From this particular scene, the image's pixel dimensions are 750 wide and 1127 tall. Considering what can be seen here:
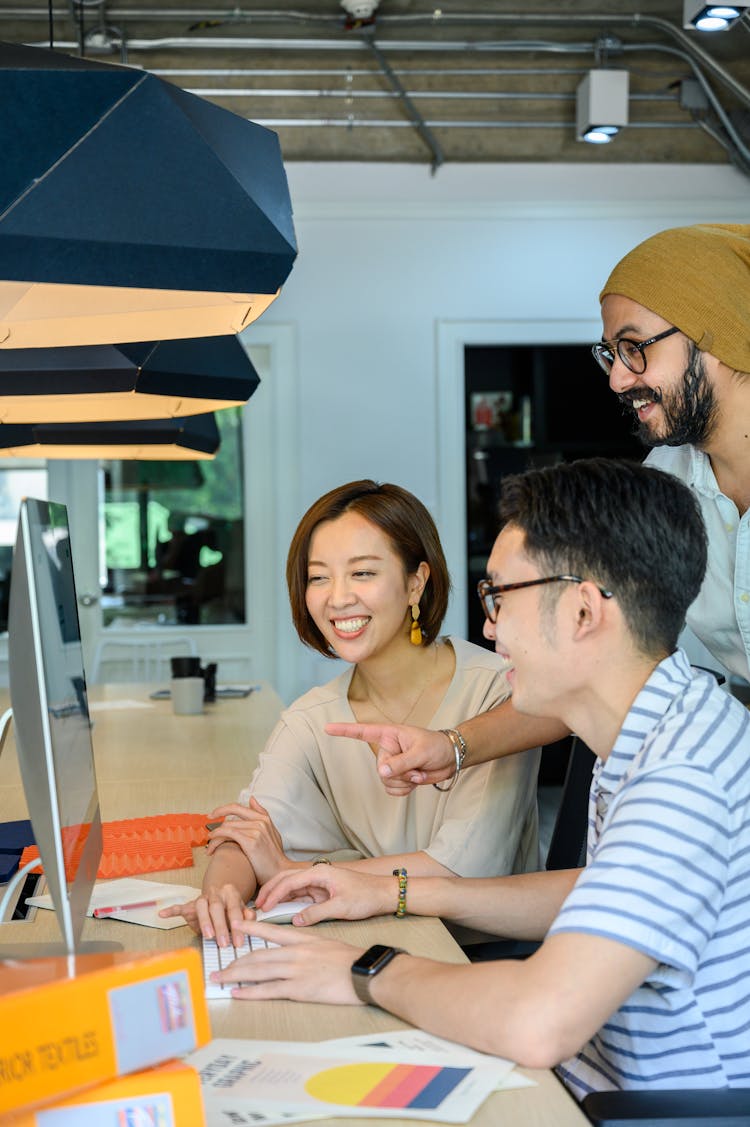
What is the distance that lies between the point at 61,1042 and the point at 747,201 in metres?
5.93

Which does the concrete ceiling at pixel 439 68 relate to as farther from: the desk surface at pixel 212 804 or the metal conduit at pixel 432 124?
the desk surface at pixel 212 804

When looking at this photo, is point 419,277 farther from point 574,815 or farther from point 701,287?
point 574,815

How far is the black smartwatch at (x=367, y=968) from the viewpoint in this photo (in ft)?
4.18

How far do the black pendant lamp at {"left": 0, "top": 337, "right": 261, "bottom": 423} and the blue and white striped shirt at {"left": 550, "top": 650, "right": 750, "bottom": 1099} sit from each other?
1.51 meters

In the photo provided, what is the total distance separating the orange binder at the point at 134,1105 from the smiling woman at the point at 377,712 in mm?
909

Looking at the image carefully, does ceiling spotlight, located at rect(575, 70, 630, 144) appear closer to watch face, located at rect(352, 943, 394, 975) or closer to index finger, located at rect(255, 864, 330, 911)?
index finger, located at rect(255, 864, 330, 911)

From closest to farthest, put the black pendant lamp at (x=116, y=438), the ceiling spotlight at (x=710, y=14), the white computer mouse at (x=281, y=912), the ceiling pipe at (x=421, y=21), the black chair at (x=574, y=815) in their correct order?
the white computer mouse at (x=281, y=912)
the black chair at (x=574, y=815)
the black pendant lamp at (x=116, y=438)
the ceiling spotlight at (x=710, y=14)
the ceiling pipe at (x=421, y=21)

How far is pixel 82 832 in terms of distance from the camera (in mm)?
1282

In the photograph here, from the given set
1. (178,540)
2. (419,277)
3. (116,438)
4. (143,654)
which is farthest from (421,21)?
(143,654)

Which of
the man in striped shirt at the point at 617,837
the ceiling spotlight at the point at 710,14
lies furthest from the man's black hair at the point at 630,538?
the ceiling spotlight at the point at 710,14

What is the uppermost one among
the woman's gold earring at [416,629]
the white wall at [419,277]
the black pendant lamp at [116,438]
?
the white wall at [419,277]

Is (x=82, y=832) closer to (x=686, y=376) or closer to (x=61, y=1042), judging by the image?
(x=61, y=1042)

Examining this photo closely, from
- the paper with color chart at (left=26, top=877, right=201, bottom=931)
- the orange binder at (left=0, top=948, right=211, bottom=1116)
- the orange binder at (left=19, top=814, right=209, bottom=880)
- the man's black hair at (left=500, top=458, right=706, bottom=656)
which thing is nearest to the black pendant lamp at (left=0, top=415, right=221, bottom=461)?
the orange binder at (left=19, top=814, right=209, bottom=880)

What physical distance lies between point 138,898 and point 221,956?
0.30 metres
